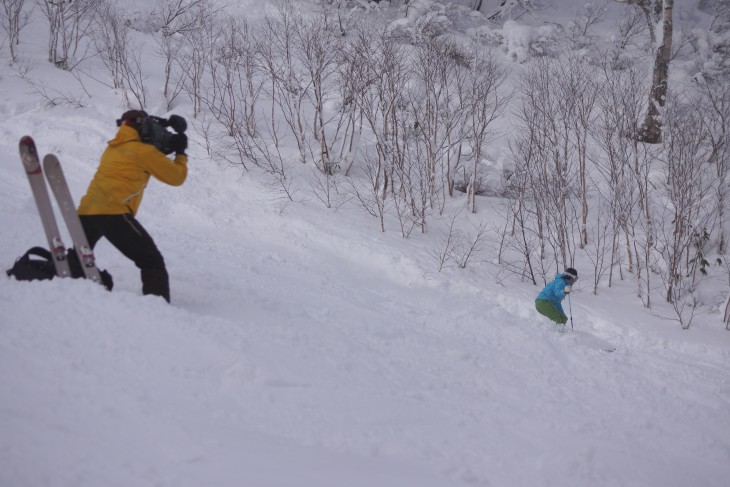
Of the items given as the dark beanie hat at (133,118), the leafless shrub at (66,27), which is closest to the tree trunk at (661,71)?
the dark beanie hat at (133,118)

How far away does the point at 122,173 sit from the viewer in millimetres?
4160

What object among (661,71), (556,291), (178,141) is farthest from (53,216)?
(661,71)

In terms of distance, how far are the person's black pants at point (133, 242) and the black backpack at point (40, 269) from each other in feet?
0.72

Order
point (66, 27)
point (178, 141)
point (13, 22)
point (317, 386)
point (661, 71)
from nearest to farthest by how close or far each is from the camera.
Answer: point (317, 386) → point (178, 141) → point (661, 71) → point (13, 22) → point (66, 27)

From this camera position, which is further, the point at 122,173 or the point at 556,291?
the point at 556,291

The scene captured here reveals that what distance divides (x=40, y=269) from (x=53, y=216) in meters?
0.48

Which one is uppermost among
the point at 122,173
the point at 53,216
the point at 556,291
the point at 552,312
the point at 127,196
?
the point at 122,173

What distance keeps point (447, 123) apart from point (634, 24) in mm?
Result: 16141

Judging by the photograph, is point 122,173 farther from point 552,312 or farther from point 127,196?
point 552,312

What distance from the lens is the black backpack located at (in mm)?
4070

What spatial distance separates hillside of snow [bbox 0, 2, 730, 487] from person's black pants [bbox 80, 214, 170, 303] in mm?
244

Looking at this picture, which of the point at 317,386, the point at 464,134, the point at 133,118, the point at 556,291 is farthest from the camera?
the point at 464,134

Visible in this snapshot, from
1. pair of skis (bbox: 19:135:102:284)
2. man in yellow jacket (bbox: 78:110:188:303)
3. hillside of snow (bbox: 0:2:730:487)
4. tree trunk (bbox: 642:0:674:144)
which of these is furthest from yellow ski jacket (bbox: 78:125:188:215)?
tree trunk (bbox: 642:0:674:144)

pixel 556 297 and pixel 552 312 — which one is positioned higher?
pixel 556 297
